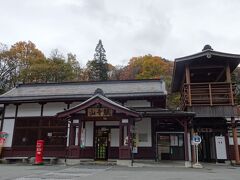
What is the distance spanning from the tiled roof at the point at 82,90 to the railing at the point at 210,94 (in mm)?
1698

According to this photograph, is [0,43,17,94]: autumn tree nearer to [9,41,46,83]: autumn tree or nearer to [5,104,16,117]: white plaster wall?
[9,41,46,83]: autumn tree

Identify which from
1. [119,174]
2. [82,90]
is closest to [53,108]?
[82,90]

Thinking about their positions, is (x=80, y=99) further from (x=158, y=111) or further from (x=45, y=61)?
(x=45, y=61)

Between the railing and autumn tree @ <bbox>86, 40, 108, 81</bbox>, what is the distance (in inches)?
1264

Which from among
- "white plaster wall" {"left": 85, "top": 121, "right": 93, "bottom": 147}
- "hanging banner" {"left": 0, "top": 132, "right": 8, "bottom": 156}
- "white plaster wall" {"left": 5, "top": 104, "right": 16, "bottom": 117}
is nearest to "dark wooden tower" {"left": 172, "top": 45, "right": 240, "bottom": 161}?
"white plaster wall" {"left": 85, "top": 121, "right": 93, "bottom": 147}

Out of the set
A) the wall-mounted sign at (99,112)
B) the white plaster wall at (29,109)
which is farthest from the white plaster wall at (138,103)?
the white plaster wall at (29,109)

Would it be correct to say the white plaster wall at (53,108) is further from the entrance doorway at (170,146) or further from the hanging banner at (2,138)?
the entrance doorway at (170,146)

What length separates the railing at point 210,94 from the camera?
53.0 feet

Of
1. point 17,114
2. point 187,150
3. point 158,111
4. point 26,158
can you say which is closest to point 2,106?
point 17,114

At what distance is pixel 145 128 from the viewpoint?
16641 mm

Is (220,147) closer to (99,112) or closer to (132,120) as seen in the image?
(132,120)

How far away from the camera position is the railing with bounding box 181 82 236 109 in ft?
53.0

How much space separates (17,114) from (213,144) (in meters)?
14.1

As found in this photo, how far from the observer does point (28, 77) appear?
3703cm
